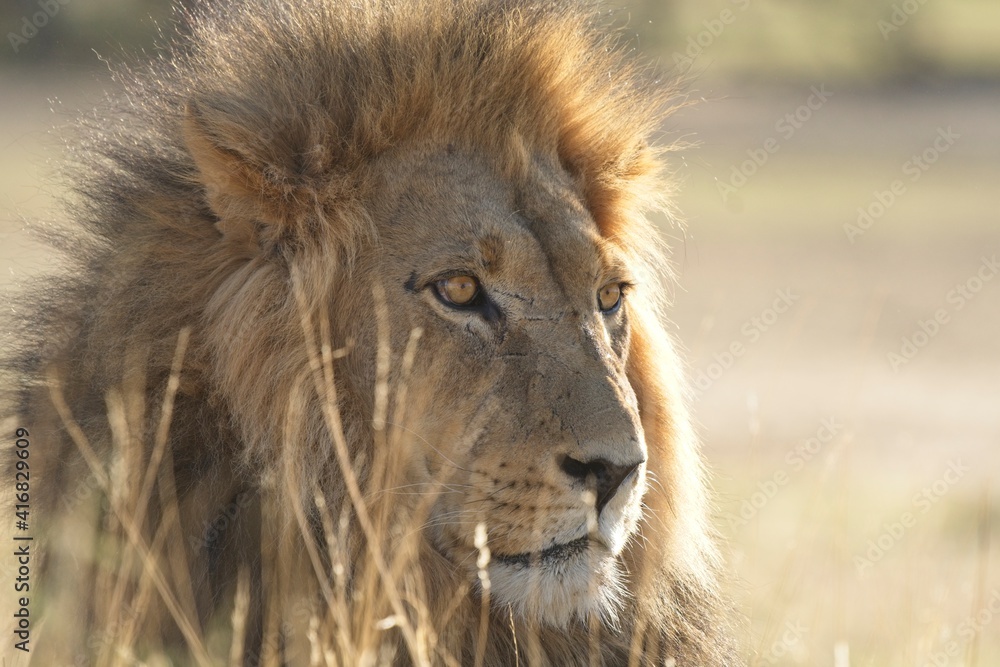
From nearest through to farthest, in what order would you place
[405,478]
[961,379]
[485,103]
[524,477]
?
1. [524,477]
2. [405,478]
3. [485,103]
4. [961,379]

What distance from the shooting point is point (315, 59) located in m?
3.83

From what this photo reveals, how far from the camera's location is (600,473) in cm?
340

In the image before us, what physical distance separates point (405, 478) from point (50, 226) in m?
1.47

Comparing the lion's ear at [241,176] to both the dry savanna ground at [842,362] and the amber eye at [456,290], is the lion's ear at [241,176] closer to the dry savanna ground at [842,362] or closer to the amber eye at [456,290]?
the amber eye at [456,290]

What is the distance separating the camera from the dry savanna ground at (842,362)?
6.24m

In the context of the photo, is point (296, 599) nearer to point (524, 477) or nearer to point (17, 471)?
point (524, 477)

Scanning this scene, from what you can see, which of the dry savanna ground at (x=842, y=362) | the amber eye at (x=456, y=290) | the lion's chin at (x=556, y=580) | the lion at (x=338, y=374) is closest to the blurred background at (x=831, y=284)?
the dry savanna ground at (x=842, y=362)

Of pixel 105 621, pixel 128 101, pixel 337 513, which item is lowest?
pixel 105 621

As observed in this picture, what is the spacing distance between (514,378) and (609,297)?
0.58m

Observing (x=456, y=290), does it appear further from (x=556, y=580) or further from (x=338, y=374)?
(x=556, y=580)

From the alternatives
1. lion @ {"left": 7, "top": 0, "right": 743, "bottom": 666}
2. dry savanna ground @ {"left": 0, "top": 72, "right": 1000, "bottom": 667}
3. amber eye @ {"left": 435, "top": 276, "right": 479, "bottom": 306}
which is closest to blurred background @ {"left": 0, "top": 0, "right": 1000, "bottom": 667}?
dry savanna ground @ {"left": 0, "top": 72, "right": 1000, "bottom": 667}

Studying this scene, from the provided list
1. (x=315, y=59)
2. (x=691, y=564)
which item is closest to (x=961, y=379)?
(x=691, y=564)

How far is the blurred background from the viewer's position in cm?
632

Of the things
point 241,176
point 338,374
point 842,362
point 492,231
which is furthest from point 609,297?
point 842,362
